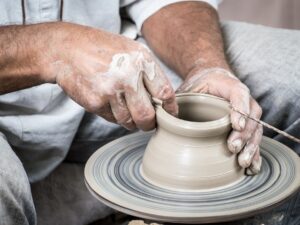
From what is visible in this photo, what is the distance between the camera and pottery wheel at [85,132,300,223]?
0.94m

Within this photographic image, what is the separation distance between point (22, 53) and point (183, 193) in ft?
1.49

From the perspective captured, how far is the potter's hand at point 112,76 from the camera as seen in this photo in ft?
3.38

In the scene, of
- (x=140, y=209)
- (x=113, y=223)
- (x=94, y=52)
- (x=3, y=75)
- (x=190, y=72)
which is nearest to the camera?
(x=140, y=209)

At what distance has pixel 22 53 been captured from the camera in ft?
3.77

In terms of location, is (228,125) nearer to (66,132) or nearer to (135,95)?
(135,95)

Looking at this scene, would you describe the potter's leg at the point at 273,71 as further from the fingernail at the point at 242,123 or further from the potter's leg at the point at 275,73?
the fingernail at the point at 242,123

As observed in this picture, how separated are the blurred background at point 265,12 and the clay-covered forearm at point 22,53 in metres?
1.96

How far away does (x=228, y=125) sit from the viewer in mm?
1043

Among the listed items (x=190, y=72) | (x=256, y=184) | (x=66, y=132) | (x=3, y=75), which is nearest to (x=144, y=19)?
(x=190, y=72)

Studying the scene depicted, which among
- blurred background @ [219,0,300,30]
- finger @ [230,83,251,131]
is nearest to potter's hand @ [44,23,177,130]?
finger @ [230,83,251,131]

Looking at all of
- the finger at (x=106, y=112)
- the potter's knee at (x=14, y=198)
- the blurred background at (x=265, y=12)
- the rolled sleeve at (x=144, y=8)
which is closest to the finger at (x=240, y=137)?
the finger at (x=106, y=112)

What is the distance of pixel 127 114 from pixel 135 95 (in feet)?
0.18

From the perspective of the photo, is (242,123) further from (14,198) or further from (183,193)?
(14,198)

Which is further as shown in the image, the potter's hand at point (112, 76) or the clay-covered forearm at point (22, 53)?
the clay-covered forearm at point (22, 53)
